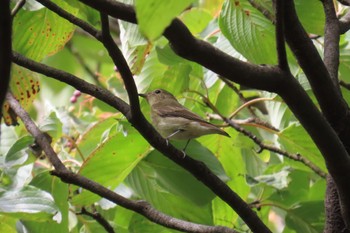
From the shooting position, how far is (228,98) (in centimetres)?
270

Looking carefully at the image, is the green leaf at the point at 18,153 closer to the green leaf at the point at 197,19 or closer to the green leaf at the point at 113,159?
the green leaf at the point at 113,159

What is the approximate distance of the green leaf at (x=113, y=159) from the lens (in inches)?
83.7

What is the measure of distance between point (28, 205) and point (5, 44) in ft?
3.92

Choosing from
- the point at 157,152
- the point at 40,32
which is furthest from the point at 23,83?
the point at 157,152

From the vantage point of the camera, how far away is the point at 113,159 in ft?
6.97

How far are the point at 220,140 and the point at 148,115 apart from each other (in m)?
0.38

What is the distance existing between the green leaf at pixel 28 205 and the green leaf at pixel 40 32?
0.49 meters

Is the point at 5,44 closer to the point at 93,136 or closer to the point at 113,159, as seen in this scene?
the point at 113,159

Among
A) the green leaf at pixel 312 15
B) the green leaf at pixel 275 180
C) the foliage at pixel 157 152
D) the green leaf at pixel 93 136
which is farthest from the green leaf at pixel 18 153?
the green leaf at pixel 312 15

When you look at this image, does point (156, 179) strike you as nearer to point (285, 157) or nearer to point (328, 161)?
point (285, 157)

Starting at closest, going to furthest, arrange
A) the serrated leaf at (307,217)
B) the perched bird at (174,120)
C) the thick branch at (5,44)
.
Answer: the thick branch at (5,44) < the serrated leaf at (307,217) < the perched bird at (174,120)

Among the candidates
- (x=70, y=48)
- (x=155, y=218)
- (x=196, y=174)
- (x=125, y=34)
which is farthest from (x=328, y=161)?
(x=70, y=48)

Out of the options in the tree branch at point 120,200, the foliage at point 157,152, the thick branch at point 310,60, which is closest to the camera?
the thick branch at point 310,60

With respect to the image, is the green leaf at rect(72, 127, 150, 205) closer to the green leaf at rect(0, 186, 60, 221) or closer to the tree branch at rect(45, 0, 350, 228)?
the green leaf at rect(0, 186, 60, 221)
